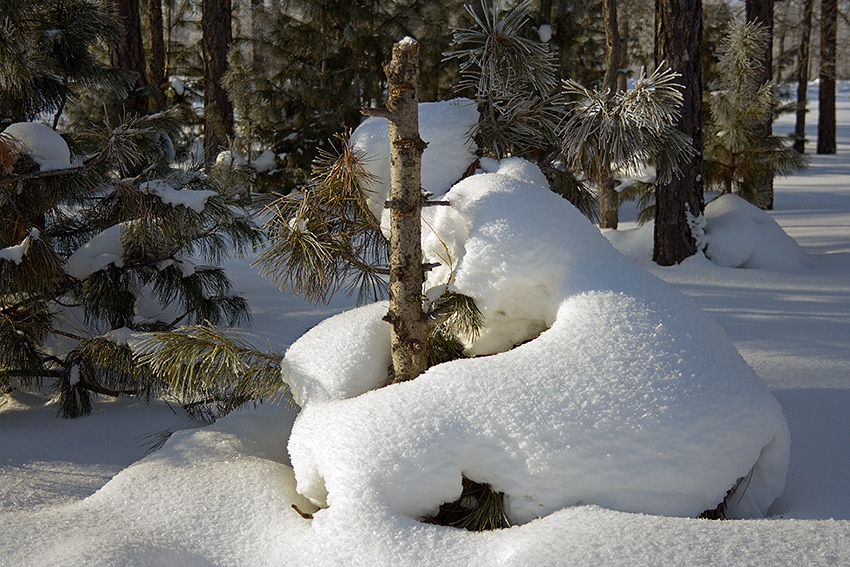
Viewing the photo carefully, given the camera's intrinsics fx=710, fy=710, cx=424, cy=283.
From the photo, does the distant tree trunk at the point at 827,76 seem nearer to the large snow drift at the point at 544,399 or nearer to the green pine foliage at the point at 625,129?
the green pine foliage at the point at 625,129

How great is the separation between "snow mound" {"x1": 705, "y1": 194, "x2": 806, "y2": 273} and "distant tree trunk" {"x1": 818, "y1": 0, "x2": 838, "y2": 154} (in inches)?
362

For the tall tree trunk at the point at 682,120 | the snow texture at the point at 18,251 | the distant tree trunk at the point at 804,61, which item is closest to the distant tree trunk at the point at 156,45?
the tall tree trunk at the point at 682,120

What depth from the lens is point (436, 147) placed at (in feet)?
8.04

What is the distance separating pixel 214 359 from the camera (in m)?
2.26

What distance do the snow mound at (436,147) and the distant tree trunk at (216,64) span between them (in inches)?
248

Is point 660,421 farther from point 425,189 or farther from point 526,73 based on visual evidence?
point 526,73

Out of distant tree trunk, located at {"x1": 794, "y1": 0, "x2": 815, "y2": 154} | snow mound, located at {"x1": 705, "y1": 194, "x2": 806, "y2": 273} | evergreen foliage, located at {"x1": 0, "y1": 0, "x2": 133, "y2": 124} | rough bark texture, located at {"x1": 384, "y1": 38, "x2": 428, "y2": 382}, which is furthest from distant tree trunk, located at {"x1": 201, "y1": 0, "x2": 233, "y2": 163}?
distant tree trunk, located at {"x1": 794, "y1": 0, "x2": 815, "y2": 154}

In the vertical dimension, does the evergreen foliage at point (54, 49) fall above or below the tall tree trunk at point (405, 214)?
above

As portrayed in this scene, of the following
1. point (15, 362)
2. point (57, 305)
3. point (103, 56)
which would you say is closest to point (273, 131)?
point (103, 56)

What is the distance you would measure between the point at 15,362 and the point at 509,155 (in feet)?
6.92

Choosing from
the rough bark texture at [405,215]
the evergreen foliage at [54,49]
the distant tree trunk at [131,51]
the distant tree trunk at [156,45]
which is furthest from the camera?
the distant tree trunk at [156,45]

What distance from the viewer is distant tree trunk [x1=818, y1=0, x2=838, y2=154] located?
1271 centimetres

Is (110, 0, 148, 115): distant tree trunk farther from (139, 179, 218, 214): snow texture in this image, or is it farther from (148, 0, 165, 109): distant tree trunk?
(148, 0, 165, 109): distant tree trunk

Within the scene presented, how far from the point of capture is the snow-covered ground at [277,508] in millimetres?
1574
